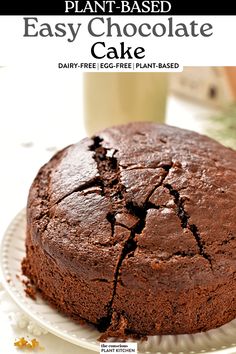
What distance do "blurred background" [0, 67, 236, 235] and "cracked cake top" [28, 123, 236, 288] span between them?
623 millimetres

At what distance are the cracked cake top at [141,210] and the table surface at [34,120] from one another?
0.55 meters

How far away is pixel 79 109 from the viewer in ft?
9.93

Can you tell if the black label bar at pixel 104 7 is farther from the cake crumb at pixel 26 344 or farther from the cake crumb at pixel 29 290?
the cake crumb at pixel 26 344

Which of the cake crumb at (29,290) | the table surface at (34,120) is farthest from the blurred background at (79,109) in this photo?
the cake crumb at (29,290)

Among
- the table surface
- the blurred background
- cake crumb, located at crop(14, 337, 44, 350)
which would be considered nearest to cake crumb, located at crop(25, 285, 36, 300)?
cake crumb, located at crop(14, 337, 44, 350)

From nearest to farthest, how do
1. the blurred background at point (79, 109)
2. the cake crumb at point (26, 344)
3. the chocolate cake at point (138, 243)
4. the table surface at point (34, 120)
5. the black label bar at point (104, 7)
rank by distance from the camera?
the chocolate cake at point (138, 243), the cake crumb at point (26, 344), the black label bar at point (104, 7), the table surface at point (34, 120), the blurred background at point (79, 109)

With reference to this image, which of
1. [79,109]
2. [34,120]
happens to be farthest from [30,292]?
[79,109]

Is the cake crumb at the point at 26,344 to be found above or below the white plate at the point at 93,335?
below

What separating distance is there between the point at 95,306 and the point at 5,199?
891mm

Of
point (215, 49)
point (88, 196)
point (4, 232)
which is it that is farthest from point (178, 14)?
point (4, 232)

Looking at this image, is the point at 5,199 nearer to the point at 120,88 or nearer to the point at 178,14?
the point at 120,88

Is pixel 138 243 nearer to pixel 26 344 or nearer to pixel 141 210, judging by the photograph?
pixel 141 210

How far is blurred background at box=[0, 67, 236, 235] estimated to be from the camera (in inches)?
104

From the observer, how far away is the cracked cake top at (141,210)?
1.54 m
